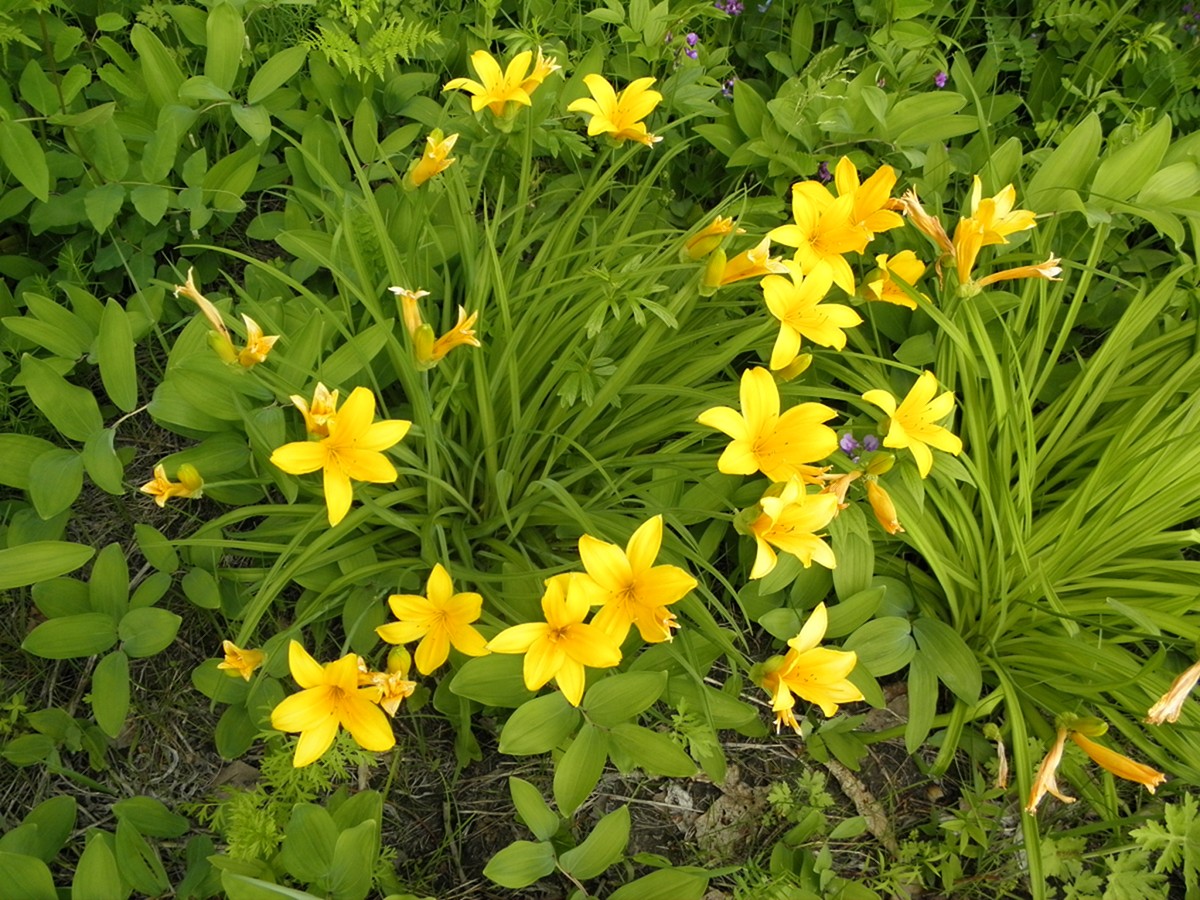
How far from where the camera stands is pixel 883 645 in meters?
1.72

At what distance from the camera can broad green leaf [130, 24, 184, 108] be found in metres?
1.80

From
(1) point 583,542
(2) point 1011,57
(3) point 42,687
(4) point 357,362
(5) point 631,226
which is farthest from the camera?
(2) point 1011,57

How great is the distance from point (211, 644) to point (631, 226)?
1315 millimetres

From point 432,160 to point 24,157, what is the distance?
30.1 inches

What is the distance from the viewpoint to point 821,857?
1.61 meters

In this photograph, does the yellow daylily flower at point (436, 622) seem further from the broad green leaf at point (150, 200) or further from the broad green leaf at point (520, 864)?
the broad green leaf at point (150, 200)

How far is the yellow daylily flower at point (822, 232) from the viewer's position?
5.28 feet

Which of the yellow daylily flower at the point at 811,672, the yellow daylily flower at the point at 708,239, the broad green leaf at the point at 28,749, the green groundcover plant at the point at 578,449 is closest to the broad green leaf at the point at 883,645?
the green groundcover plant at the point at 578,449

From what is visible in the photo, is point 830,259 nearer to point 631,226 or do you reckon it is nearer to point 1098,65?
point 631,226

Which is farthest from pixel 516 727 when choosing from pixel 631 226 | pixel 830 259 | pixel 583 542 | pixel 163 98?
pixel 163 98

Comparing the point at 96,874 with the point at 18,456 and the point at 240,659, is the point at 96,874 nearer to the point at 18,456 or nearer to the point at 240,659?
the point at 240,659

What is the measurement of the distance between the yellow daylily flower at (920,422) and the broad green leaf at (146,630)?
1.30 meters

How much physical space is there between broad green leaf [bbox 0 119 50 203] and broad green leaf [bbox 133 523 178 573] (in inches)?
25.5

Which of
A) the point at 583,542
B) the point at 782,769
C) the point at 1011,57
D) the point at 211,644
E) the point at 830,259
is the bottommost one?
the point at 782,769
